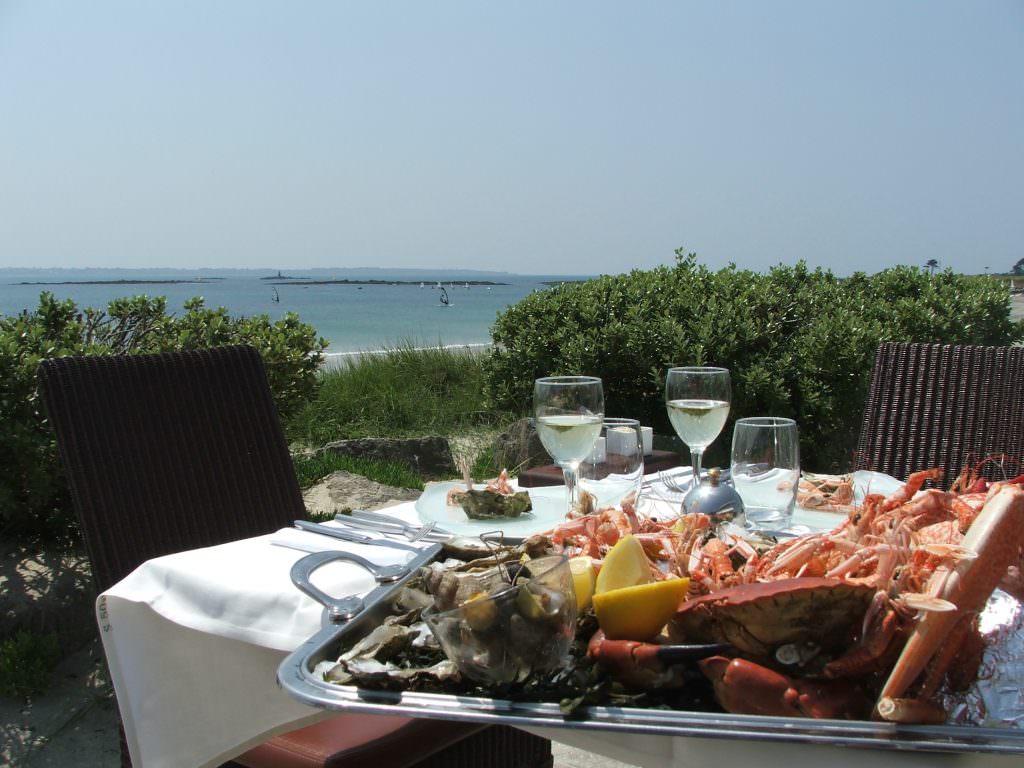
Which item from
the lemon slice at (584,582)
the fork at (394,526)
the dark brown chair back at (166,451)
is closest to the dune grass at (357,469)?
the dark brown chair back at (166,451)

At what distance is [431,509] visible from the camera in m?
2.06

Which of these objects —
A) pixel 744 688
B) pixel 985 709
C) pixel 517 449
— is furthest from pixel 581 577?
pixel 517 449

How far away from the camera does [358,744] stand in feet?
6.51

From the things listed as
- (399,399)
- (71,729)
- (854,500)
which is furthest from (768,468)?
(399,399)

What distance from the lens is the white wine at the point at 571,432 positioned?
1964mm

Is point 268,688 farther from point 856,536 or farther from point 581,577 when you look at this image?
point 856,536

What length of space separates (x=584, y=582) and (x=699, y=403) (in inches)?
40.1

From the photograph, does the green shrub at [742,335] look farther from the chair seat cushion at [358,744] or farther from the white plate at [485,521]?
the chair seat cushion at [358,744]

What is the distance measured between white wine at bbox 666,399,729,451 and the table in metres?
0.81

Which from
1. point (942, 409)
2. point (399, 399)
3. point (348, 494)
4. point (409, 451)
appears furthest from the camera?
point (399, 399)

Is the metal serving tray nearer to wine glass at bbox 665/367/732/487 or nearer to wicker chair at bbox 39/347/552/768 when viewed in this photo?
wicker chair at bbox 39/347/552/768

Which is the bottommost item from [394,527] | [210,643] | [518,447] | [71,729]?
[71,729]

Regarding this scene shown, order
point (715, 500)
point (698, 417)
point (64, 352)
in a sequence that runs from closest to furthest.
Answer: point (715, 500), point (698, 417), point (64, 352)

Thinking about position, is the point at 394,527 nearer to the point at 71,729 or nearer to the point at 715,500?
the point at 715,500
